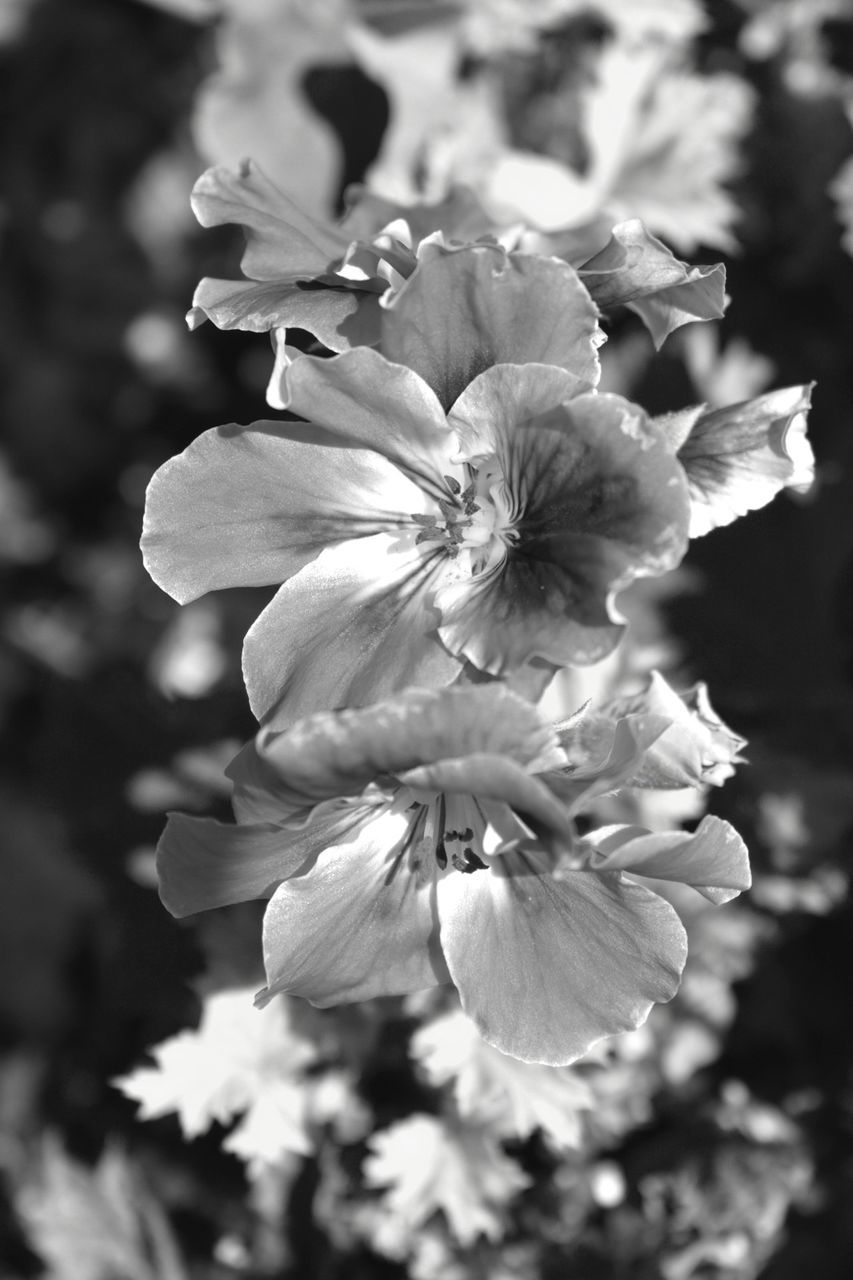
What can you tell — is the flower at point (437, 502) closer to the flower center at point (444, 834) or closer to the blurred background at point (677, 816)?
the flower center at point (444, 834)

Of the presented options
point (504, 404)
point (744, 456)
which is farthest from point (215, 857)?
point (744, 456)

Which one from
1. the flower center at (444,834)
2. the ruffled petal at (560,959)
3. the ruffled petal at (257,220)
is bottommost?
the ruffled petal at (560,959)

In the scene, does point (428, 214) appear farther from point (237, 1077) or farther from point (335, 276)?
point (237, 1077)

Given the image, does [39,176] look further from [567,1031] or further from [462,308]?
[567,1031]

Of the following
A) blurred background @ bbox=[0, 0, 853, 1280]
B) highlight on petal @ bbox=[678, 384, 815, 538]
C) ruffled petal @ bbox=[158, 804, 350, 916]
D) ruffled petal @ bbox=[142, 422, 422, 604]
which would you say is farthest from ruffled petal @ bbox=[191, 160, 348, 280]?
blurred background @ bbox=[0, 0, 853, 1280]

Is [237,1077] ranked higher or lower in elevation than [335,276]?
lower

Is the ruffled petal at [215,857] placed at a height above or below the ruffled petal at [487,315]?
below

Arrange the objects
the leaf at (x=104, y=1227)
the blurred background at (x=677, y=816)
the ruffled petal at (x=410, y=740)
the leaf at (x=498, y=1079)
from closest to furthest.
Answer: the ruffled petal at (x=410, y=740) < the leaf at (x=498, y=1079) < the blurred background at (x=677, y=816) < the leaf at (x=104, y=1227)

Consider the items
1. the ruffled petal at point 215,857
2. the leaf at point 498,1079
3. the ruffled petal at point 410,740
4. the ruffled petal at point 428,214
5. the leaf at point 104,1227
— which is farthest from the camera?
the leaf at point 104,1227

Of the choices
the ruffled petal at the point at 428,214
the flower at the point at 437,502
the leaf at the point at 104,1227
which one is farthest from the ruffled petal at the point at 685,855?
the leaf at the point at 104,1227
